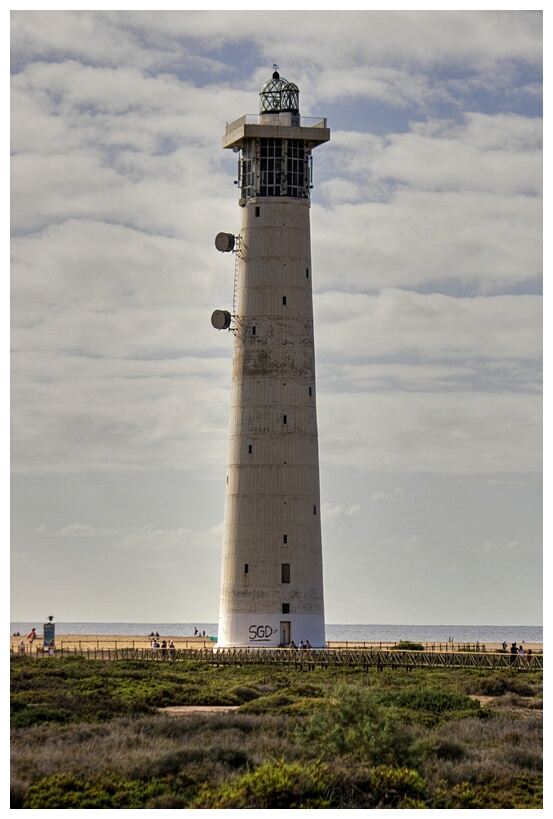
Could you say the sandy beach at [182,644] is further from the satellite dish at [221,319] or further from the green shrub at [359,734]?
the green shrub at [359,734]

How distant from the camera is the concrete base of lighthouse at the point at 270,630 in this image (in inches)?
2322

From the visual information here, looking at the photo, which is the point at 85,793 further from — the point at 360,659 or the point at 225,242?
the point at 225,242

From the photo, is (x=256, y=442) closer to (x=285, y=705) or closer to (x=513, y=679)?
(x=513, y=679)

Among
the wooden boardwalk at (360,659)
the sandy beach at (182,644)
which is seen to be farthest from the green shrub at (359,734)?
the sandy beach at (182,644)

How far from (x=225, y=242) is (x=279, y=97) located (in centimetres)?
730

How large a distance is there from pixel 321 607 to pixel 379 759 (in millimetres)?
30974

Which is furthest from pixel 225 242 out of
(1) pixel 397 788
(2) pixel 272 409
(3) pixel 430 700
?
(1) pixel 397 788

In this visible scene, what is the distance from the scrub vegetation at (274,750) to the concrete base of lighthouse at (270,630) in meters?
17.0

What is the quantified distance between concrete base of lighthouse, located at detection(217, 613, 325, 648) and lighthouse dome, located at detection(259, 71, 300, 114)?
2144cm

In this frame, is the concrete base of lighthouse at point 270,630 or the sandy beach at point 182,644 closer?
the concrete base of lighthouse at point 270,630

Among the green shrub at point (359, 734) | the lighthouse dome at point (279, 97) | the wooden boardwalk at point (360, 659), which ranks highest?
the lighthouse dome at point (279, 97)

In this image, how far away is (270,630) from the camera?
194 feet

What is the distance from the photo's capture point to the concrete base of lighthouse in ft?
193

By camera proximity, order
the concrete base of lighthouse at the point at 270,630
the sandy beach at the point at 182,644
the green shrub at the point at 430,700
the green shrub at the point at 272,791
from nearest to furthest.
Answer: the green shrub at the point at 272,791 < the green shrub at the point at 430,700 < the concrete base of lighthouse at the point at 270,630 < the sandy beach at the point at 182,644
